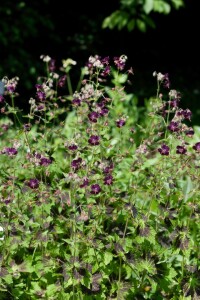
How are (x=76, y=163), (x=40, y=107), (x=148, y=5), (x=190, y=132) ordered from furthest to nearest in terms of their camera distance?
(x=148, y=5) → (x=40, y=107) → (x=190, y=132) → (x=76, y=163)

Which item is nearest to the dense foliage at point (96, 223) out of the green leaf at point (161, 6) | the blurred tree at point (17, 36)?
the green leaf at point (161, 6)

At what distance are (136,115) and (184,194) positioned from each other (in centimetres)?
201

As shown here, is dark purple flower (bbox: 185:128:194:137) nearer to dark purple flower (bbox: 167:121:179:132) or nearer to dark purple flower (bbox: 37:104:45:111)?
dark purple flower (bbox: 167:121:179:132)

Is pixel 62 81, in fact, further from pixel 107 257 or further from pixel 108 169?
pixel 107 257

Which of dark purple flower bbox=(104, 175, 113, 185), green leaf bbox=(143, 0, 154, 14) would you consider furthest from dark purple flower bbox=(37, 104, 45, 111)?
green leaf bbox=(143, 0, 154, 14)

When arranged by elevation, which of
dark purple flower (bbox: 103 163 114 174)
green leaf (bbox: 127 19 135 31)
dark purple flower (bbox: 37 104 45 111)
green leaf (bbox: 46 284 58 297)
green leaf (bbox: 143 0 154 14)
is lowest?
green leaf (bbox: 46 284 58 297)

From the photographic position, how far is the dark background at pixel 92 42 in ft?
25.2

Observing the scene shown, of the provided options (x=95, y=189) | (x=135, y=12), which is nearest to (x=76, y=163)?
(x=95, y=189)

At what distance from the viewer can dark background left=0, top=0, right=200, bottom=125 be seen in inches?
303

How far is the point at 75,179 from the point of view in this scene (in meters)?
2.76

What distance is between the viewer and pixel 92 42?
9.75 metres

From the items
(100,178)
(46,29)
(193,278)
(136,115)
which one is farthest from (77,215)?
(46,29)

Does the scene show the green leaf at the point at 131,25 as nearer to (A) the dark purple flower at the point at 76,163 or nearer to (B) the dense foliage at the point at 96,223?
(B) the dense foliage at the point at 96,223

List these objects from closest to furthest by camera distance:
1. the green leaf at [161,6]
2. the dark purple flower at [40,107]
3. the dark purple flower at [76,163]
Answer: the dark purple flower at [76,163] < the dark purple flower at [40,107] < the green leaf at [161,6]
